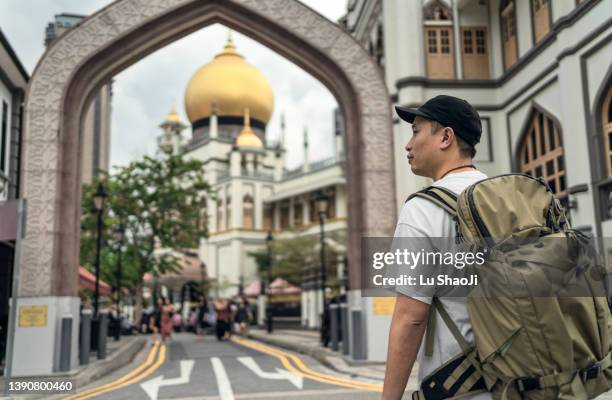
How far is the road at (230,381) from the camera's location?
356 inches

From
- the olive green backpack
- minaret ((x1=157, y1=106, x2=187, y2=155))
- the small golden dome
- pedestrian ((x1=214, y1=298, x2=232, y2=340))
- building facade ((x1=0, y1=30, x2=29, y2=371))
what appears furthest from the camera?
minaret ((x1=157, y1=106, x2=187, y2=155))

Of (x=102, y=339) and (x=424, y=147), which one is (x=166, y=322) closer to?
(x=102, y=339)

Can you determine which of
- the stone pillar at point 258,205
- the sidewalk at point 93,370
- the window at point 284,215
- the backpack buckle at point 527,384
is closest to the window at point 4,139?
the sidewalk at point 93,370

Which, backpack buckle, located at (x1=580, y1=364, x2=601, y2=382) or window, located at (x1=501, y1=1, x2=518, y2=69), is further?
window, located at (x1=501, y1=1, x2=518, y2=69)

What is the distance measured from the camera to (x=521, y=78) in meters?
15.7

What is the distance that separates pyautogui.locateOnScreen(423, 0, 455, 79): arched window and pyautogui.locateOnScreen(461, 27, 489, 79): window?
0.41 meters

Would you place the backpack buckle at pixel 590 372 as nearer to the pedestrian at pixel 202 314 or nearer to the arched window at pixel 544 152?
the arched window at pixel 544 152

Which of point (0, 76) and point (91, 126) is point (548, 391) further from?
point (91, 126)

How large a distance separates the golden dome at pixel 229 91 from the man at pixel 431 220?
5856 centimetres

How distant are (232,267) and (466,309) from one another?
54.5 meters

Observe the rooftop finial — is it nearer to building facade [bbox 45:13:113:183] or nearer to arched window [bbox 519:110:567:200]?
building facade [bbox 45:13:113:183]

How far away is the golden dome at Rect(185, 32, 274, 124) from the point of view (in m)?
60.0

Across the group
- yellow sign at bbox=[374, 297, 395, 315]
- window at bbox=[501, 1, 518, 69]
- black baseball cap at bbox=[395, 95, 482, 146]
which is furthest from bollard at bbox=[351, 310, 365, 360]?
black baseball cap at bbox=[395, 95, 482, 146]

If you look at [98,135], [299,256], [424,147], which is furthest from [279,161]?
[424,147]
